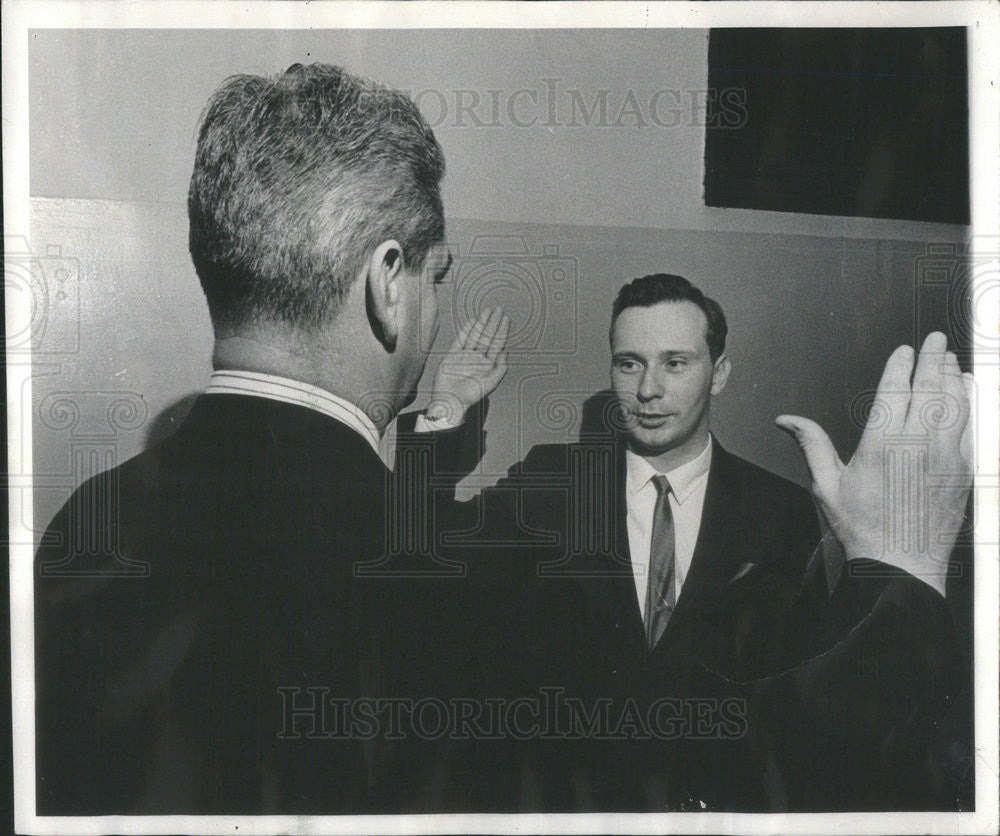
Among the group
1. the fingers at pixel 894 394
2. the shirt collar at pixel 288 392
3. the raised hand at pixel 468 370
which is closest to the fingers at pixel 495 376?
the raised hand at pixel 468 370

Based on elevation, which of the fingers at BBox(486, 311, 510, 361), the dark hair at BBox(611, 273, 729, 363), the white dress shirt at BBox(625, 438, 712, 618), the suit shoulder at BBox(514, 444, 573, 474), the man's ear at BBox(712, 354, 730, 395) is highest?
the dark hair at BBox(611, 273, 729, 363)

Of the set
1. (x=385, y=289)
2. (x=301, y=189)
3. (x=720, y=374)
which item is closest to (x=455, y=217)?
(x=385, y=289)

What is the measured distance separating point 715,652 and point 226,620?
1.06 metres

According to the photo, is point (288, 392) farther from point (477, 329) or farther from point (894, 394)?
point (894, 394)

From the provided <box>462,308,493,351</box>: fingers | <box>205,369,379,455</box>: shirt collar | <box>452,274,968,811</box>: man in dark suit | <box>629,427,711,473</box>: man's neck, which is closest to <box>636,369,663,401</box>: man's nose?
<box>452,274,968,811</box>: man in dark suit

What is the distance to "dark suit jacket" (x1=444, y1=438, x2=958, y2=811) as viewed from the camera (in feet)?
6.31

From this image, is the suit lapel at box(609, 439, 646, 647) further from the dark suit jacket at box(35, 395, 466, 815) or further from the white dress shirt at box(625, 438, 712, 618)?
the dark suit jacket at box(35, 395, 466, 815)

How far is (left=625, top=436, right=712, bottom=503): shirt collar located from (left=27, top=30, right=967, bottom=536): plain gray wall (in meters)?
0.07

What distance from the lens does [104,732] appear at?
1.93m

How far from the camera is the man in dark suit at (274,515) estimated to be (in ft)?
6.19

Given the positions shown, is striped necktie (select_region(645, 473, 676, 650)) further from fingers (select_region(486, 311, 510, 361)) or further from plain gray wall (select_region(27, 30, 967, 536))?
fingers (select_region(486, 311, 510, 361))

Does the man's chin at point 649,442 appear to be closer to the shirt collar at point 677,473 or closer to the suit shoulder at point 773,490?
the shirt collar at point 677,473

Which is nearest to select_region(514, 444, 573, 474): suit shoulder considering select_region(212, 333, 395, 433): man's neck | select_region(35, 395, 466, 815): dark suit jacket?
select_region(35, 395, 466, 815): dark suit jacket

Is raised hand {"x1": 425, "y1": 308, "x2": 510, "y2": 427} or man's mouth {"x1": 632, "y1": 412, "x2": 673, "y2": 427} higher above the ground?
raised hand {"x1": 425, "y1": 308, "x2": 510, "y2": 427}
